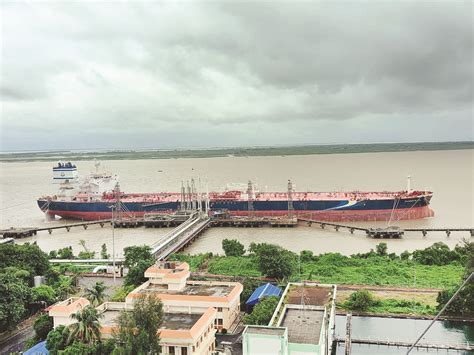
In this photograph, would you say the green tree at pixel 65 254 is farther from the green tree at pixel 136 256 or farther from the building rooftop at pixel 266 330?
the building rooftop at pixel 266 330

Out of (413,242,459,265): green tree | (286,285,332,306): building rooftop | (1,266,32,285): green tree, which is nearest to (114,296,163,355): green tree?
(286,285,332,306): building rooftop

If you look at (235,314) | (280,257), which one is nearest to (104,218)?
(280,257)

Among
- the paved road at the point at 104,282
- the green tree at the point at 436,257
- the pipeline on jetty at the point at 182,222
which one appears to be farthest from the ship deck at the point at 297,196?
the paved road at the point at 104,282

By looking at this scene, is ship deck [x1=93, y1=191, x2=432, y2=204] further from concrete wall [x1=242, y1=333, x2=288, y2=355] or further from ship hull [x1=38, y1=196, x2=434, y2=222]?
concrete wall [x1=242, y1=333, x2=288, y2=355]

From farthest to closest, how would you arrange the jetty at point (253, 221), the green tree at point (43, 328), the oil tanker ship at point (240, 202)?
the oil tanker ship at point (240, 202) < the jetty at point (253, 221) < the green tree at point (43, 328)

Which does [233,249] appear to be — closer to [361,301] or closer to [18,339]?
[361,301]

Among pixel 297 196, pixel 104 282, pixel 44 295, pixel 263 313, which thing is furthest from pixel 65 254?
pixel 297 196
